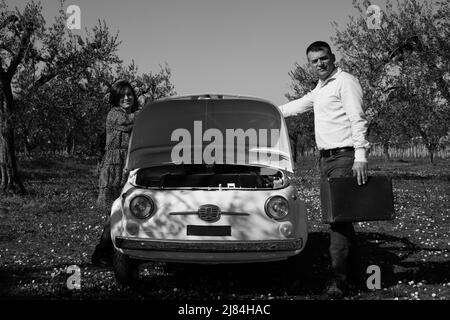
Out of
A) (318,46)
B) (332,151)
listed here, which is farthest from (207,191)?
(318,46)

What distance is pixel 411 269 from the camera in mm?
6738

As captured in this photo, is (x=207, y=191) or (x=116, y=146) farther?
(x=116, y=146)

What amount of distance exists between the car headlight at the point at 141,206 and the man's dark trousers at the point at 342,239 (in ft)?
6.82

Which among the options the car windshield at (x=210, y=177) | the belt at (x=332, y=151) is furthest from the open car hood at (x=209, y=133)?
the belt at (x=332, y=151)

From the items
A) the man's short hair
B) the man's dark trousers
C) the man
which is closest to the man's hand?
the man

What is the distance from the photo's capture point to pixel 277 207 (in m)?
5.29

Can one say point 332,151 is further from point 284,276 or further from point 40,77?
point 40,77

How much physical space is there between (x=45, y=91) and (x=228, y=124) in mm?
12069

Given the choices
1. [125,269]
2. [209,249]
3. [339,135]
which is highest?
[339,135]

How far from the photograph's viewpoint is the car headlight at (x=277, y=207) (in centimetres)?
525

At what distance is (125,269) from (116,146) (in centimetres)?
294

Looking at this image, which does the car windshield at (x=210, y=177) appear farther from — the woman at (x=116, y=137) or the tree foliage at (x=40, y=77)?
the tree foliage at (x=40, y=77)

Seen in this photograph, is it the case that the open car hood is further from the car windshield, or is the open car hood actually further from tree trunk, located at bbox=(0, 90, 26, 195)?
tree trunk, located at bbox=(0, 90, 26, 195)

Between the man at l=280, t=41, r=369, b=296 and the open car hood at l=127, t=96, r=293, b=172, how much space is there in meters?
0.78
